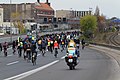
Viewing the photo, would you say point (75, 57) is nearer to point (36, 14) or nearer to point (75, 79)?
point (75, 79)

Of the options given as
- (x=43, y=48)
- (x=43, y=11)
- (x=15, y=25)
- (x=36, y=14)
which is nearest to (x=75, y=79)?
(x=43, y=48)

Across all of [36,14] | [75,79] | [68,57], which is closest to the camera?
[75,79]

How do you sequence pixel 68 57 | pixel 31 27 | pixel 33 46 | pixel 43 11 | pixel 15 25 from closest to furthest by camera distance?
pixel 68 57 → pixel 33 46 → pixel 15 25 → pixel 31 27 → pixel 43 11

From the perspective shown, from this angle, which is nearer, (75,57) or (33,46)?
(75,57)

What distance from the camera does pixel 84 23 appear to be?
13912cm

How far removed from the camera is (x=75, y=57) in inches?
952

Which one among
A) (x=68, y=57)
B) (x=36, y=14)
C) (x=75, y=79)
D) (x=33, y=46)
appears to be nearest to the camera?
(x=75, y=79)

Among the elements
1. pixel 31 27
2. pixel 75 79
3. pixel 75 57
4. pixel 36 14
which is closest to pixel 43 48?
pixel 75 57

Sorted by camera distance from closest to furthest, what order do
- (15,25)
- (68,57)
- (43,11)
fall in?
1. (68,57)
2. (15,25)
3. (43,11)

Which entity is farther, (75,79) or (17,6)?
(17,6)

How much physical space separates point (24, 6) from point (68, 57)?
144573 millimetres

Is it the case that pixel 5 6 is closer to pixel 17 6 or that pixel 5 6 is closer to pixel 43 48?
pixel 17 6

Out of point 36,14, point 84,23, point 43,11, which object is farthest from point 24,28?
point 43,11

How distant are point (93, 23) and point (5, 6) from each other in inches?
1757
